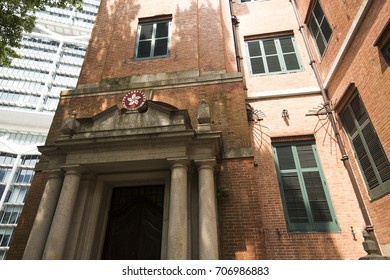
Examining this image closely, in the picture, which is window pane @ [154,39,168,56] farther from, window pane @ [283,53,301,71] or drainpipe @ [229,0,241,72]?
window pane @ [283,53,301,71]

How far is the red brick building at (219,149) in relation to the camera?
482 cm

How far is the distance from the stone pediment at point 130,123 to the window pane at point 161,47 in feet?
10.6

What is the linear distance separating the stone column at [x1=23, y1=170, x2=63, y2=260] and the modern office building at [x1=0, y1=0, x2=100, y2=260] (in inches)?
1145

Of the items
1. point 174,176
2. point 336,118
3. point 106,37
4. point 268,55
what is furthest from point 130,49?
point 336,118

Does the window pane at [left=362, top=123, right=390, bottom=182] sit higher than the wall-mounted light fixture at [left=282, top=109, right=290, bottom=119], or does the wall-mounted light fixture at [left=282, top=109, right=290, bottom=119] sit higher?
the wall-mounted light fixture at [left=282, top=109, right=290, bottom=119]

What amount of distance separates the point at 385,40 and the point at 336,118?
102 inches

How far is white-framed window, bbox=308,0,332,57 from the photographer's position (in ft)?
23.9

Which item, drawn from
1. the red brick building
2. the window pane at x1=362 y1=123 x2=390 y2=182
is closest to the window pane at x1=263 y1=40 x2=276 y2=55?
the red brick building

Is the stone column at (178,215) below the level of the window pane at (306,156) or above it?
below

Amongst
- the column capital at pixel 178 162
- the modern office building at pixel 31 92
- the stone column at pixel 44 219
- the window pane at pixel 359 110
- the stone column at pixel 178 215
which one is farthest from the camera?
the modern office building at pixel 31 92

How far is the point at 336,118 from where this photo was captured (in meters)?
6.86

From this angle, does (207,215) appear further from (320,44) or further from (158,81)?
(320,44)

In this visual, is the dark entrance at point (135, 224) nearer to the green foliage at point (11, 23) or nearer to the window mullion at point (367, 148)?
the window mullion at point (367, 148)

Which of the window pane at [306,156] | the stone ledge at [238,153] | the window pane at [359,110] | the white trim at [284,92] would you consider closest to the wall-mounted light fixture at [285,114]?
the white trim at [284,92]
